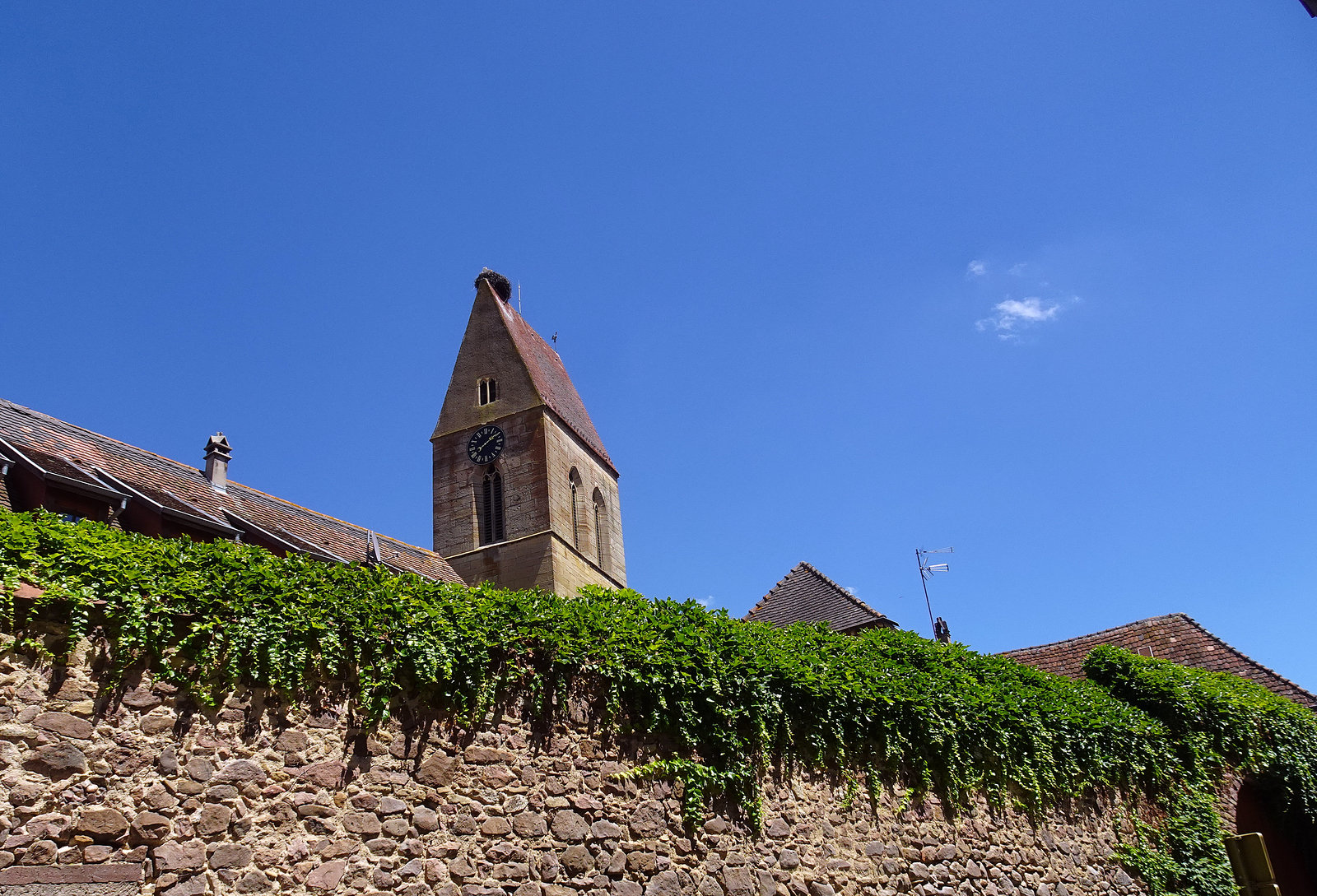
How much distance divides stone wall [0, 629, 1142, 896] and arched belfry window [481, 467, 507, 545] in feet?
81.8

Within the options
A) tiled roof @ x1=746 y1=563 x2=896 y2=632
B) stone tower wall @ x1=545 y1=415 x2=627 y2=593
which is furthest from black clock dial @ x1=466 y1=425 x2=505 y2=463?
tiled roof @ x1=746 y1=563 x2=896 y2=632

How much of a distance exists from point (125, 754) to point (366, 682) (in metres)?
1.56

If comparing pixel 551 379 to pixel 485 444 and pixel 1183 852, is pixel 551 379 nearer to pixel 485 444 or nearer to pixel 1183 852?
pixel 485 444

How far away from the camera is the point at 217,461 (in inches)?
735

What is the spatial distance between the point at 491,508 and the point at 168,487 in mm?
17825

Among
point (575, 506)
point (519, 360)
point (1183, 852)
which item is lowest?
point (1183, 852)

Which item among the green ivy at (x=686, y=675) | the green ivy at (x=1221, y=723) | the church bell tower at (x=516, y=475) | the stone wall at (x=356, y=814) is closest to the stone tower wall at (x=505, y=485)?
the church bell tower at (x=516, y=475)

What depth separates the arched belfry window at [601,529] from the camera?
120 ft

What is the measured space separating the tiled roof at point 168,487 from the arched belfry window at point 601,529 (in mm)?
15380

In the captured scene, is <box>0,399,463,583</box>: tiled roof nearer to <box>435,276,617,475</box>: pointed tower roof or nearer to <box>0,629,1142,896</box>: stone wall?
<box>0,629,1142,896</box>: stone wall

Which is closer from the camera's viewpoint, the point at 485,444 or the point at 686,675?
the point at 686,675

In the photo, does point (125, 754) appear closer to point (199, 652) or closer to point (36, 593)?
point (199, 652)

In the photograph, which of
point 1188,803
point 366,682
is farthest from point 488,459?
point 366,682

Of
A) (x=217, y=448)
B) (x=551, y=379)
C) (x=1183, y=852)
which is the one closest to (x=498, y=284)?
(x=551, y=379)
